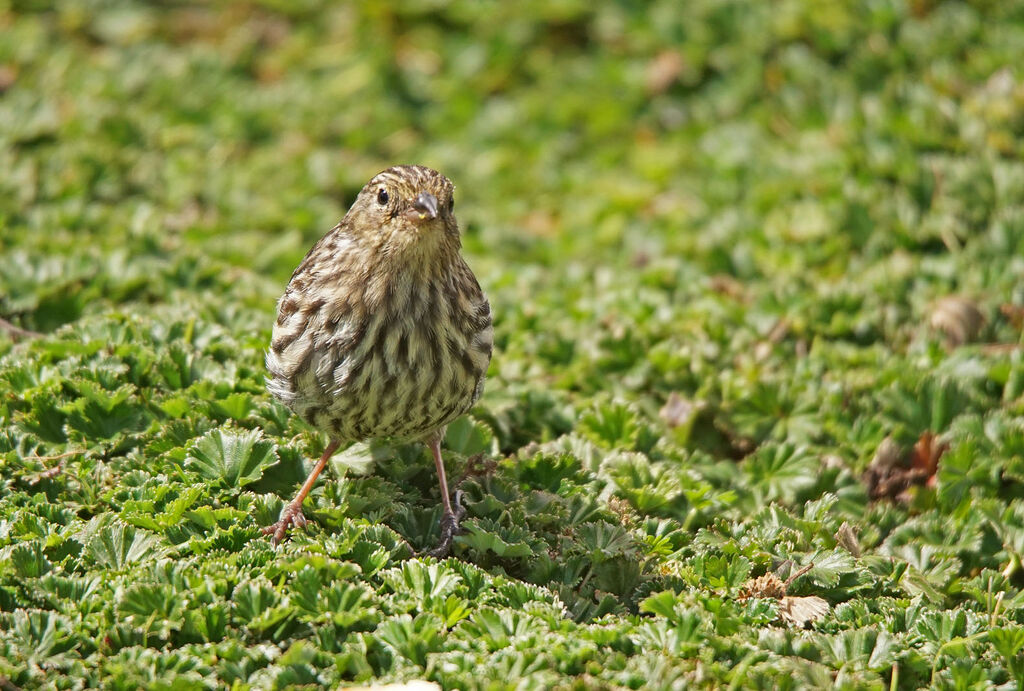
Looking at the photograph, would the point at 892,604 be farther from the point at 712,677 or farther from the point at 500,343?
the point at 500,343

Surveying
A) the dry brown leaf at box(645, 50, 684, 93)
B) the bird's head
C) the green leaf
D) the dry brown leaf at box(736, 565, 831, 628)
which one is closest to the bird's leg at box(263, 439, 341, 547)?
the green leaf

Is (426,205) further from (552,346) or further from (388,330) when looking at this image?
(552,346)

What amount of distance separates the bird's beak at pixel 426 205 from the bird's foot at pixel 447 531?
46.8 inches

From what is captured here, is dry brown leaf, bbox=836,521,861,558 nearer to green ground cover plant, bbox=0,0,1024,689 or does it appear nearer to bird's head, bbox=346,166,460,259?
green ground cover plant, bbox=0,0,1024,689

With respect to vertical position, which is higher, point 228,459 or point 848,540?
point 228,459

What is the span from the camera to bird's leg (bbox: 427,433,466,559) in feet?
14.5

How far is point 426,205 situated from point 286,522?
1.32m

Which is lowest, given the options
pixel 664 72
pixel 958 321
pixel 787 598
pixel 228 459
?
pixel 787 598

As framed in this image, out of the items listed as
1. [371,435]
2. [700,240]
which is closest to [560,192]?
[700,240]

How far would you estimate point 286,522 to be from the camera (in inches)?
172

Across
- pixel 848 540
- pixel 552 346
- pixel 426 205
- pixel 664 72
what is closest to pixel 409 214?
pixel 426 205

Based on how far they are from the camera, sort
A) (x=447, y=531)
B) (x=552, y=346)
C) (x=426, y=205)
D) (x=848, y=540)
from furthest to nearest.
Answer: (x=552, y=346)
(x=848, y=540)
(x=447, y=531)
(x=426, y=205)

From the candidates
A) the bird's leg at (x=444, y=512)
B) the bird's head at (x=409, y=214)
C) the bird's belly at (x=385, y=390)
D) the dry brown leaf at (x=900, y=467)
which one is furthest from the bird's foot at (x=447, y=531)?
the dry brown leaf at (x=900, y=467)

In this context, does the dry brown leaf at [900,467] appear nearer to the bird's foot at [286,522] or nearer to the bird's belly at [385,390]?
the bird's belly at [385,390]
